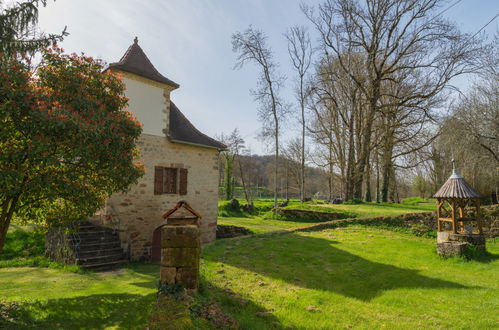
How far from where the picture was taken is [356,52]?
24.9 meters

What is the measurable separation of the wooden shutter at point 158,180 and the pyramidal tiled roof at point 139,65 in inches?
170

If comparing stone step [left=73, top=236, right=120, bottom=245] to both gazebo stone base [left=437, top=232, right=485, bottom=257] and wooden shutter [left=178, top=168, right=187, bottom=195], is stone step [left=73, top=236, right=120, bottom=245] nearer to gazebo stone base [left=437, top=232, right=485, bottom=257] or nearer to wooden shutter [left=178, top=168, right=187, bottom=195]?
wooden shutter [left=178, top=168, right=187, bottom=195]

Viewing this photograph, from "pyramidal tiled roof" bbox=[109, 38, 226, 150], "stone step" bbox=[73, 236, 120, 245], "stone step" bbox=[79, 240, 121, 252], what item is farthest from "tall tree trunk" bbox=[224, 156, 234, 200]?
"stone step" bbox=[79, 240, 121, 252]

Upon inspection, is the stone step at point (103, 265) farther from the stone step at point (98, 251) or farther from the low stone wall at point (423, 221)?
the low stone wall at point (423, 221)

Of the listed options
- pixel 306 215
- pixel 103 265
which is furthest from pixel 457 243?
pixel 103 265

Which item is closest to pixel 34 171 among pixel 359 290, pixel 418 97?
pixel 359 290

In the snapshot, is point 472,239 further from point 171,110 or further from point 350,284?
point 171,110

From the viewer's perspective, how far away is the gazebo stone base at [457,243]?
9.19 metres

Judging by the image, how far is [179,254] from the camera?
4508 mm

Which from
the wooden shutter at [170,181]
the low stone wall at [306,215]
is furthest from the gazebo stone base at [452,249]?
the wooden shutter at [170,181]

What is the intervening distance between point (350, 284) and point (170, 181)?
10.3 metres

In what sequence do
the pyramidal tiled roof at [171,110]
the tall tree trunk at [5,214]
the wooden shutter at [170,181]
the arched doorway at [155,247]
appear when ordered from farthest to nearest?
the wooden shutter at [170,181], the pyramidal tiled roof at [171,110], the arched doorway at [155,247], the tall tree trunk at [5,214]

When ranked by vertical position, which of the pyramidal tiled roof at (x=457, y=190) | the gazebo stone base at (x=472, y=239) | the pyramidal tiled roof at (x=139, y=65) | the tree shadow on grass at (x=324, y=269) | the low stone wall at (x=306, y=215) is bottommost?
the tree shadow on grass at (x=324, y=269)

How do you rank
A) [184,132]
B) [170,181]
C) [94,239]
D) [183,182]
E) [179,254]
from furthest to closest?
[184,132] → [183,182] → [170,181] → [94,239] → [179,254]
